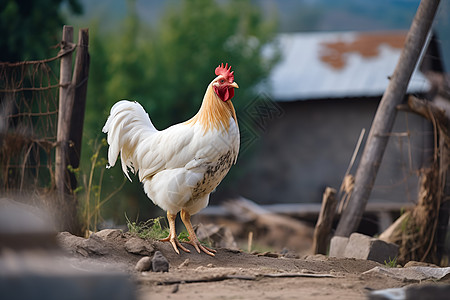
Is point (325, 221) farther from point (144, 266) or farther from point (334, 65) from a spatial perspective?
point (334, 65)

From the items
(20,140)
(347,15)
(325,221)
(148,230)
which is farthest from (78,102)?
(347,15)

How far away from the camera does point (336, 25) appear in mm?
32625

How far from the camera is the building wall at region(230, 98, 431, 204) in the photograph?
1554 centimetres

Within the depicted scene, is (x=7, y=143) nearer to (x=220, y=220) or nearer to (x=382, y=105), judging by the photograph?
(x=382, y=105)

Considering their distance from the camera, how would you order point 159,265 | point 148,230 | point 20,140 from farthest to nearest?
point 20,140 → point 148,230 → point 159,265

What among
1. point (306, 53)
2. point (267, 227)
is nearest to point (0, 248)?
point (267, 227)

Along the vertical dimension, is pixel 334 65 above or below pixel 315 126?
above

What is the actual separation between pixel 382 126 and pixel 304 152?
356 inches

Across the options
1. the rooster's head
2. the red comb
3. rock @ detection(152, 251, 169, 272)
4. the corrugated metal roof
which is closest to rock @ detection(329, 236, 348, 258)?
the rooster's head

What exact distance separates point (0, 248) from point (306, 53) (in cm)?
1680

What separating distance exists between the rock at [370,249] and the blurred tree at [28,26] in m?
8.67

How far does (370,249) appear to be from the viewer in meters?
6.11

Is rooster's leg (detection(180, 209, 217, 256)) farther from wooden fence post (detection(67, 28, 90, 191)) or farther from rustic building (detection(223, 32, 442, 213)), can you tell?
rustic building (detection(223, 32, 442, 213))

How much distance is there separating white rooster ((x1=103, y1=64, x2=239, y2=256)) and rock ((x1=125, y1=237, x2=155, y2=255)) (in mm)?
309
